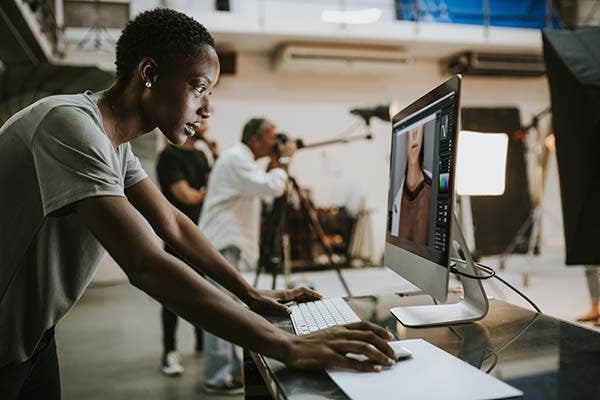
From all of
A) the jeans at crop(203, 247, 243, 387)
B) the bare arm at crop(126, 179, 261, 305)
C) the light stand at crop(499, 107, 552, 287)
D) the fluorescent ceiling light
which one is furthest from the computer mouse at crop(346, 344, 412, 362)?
the fluorescent ceiling light

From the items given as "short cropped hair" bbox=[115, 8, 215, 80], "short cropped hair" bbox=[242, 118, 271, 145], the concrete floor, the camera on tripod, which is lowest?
the concrete floor

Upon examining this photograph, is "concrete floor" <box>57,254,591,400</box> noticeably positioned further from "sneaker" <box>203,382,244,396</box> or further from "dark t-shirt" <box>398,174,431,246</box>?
"dark t-shirt" <box>398,174,431,246</box>

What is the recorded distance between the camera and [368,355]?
0.71 metres

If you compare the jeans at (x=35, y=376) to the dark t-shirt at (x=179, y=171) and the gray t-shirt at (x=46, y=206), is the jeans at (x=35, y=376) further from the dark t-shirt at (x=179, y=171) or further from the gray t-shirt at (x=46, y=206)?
the dark t-shirt at (x=179, y=171)

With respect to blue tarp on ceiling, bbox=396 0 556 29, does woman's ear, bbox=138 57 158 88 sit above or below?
below

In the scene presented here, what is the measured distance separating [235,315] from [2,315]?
1.55 feet

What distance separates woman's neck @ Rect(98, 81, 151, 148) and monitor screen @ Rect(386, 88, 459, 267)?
1.96ft

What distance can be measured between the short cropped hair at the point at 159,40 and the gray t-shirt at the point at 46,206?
11cm

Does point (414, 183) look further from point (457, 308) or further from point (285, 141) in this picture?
point (285, 141)

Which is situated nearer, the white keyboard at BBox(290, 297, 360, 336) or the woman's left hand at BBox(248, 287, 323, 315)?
the white keyboard at BBox(290, 297, 360, 336)

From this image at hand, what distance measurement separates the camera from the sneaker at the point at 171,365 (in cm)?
261

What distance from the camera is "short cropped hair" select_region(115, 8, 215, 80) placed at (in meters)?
0.94

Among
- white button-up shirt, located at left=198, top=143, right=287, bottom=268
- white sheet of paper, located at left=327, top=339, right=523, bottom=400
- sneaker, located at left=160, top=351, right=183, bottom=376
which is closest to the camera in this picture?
white sheet of paper, located at left=327, top=339, right=523, bottom=400

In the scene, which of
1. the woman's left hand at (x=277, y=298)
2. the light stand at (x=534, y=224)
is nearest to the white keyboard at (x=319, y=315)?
the woman's left hand at (x=277, y=298)
